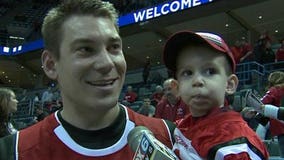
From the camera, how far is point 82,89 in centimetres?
155

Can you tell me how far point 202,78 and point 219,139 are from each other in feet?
0.83

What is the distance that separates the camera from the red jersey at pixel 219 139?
5.66 feet

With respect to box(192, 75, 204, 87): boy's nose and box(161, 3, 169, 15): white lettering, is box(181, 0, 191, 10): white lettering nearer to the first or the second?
box(161, 3, 169, 15): white lettering

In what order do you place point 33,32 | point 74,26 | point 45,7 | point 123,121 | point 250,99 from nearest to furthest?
point 74,26
point 123,121
point 250,99
point 33,32
point 45,7

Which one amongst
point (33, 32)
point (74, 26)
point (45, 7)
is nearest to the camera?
point (74, 26)

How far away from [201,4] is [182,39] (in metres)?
13.5

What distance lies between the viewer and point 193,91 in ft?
6.26

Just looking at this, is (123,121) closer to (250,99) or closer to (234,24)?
(250,99)

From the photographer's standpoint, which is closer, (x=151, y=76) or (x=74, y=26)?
(x=74, y=26)

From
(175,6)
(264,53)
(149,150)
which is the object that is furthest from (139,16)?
(149,150)

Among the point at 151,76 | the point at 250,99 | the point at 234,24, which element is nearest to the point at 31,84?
the point at 151,76

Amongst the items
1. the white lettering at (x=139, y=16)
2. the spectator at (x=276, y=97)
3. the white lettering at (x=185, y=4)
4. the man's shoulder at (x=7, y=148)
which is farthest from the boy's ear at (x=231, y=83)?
the white lettering at (x=139, y=16)

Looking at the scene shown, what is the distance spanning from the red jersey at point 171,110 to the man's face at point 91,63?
4308mm

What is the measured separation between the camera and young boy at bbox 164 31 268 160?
1769 millimetres
